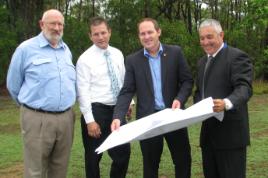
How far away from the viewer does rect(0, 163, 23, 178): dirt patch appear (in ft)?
23.2

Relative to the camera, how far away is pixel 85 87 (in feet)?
16.8

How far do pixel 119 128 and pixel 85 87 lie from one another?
93 cm

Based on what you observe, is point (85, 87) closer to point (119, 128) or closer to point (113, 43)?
point (119, 128)

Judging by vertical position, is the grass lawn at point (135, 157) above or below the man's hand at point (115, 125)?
below

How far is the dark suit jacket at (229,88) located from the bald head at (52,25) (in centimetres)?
161

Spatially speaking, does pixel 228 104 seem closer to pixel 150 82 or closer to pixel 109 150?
pixel 150 82

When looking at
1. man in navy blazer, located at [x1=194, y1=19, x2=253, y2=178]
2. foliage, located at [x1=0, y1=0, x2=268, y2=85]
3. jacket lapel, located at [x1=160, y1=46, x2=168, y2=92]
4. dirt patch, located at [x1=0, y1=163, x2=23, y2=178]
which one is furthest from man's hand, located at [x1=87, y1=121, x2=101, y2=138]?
foliage, located at [x1=0, y1=0, x2=268, y2=85]

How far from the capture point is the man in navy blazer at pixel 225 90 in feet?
13.1

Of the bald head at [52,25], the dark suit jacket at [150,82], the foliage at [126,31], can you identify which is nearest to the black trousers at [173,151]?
the dark suit jacket at [150,82]

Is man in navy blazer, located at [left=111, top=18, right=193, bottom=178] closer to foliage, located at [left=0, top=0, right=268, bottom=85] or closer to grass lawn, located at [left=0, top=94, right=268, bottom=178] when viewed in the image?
grass lawn, located at [left=0, top=94, right=268, bottom=178]

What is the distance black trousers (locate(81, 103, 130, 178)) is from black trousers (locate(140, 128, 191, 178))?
1.69ft

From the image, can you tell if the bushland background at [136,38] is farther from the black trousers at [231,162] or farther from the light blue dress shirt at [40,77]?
the black trousers at [231,162]

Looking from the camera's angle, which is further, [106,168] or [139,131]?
[106,168]

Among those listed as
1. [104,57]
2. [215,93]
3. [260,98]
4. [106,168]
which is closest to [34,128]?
[104,57]
